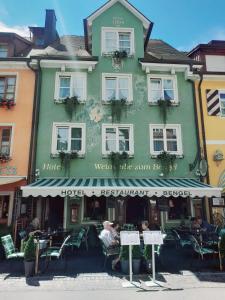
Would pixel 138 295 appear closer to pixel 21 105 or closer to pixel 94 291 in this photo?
pixel 94 291

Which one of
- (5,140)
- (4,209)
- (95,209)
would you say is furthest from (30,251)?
(5,140)

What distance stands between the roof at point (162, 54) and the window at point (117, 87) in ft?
5.38

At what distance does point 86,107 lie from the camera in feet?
49.5

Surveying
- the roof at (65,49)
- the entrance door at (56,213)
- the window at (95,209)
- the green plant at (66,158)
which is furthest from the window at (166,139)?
the roof at (65,49)

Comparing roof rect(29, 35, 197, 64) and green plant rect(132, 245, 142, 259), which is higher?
roof rect(29, 35, 197, 64)

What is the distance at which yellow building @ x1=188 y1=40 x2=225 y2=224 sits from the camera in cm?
1469

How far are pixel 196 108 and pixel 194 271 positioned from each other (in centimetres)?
986

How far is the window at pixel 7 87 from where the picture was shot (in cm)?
1514

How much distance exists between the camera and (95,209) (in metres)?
14.5

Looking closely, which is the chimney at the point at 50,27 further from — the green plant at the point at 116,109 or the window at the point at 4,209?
the window at the point at 4,209

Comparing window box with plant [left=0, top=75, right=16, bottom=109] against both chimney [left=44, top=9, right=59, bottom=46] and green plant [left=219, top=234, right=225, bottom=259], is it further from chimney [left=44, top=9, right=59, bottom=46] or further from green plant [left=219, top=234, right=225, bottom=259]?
green plant [left=219, top=234, right=225, bottom=259]

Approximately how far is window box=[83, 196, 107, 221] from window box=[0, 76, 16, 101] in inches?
294

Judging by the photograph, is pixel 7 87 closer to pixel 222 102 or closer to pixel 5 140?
pixel 5 140

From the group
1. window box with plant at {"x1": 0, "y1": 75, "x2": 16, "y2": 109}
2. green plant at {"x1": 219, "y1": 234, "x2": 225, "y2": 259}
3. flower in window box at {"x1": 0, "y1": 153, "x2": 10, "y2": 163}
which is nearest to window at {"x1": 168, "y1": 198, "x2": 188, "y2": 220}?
green plant at {"x1": 219, "y1": 234, "x2": 225, "y2": 259}
